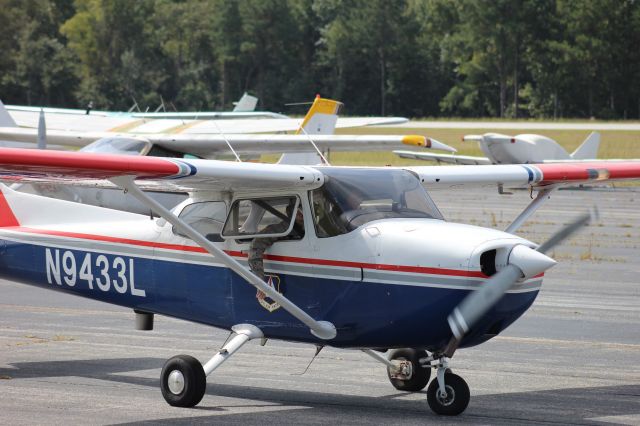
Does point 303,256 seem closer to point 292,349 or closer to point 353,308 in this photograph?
point 353,308

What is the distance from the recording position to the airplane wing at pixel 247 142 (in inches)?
769

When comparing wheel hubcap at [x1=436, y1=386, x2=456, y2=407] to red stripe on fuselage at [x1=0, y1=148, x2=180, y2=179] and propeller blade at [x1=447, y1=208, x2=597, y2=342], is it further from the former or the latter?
red stripe on fuselage at [x1=0, y1=148, x2=180, y2=179]

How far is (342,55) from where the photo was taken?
96.0 m

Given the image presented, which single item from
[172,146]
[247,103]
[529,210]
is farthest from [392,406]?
[247,103]

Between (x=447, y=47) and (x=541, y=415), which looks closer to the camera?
(x=541, y=415)

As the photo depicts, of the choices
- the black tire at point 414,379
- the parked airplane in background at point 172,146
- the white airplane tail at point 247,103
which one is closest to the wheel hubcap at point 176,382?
the black tire at point 414,379

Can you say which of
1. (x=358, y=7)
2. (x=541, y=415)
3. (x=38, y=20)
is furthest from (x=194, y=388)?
(x=38, y=20)

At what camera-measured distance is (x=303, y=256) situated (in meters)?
8.77

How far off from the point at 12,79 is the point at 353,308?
84.7m

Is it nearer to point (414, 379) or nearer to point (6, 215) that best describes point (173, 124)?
point (6, 215)

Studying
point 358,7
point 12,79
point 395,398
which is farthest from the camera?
point 358,7

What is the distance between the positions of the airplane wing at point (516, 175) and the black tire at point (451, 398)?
1855mm

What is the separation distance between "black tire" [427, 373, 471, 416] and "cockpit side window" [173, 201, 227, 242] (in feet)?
6.97

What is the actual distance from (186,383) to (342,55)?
3481 inches
